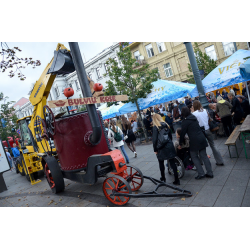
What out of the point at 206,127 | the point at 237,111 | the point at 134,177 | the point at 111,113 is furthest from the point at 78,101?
the point at 111,113

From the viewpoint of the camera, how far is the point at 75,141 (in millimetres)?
5203

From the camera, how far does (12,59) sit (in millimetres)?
4289

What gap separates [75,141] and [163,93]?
285 inches

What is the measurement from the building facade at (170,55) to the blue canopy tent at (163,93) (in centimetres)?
1419

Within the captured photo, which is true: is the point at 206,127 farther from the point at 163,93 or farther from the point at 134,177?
the point at 163,93

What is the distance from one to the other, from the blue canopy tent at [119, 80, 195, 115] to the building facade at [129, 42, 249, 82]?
46.5 feet

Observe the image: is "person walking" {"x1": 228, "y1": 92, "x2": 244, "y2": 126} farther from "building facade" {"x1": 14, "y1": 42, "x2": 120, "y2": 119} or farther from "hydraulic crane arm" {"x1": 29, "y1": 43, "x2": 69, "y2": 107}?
"building facade" {"x1": 14, "y1": 42, "x2": 120, "y2": 119}

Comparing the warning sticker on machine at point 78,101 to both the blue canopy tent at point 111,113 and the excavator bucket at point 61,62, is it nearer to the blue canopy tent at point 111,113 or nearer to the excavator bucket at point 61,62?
the excavator bucket at point 61,62

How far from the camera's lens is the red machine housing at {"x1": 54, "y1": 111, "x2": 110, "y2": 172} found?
5.14 m

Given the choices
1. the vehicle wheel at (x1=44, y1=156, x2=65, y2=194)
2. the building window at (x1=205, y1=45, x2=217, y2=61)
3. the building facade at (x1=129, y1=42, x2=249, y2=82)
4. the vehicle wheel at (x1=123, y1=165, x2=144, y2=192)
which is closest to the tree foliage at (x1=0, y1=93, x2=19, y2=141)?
the vehicle wheel at (x1=44, y1=156, x2=65, y2=194)

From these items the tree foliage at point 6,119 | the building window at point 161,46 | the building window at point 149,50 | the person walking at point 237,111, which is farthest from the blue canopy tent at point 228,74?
the building window at point 149,50

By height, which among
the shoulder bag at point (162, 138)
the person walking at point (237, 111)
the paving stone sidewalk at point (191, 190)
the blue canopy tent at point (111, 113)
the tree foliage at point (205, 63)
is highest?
the tree foliage at point (205, 63)

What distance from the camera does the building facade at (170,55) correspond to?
22.9 meters
